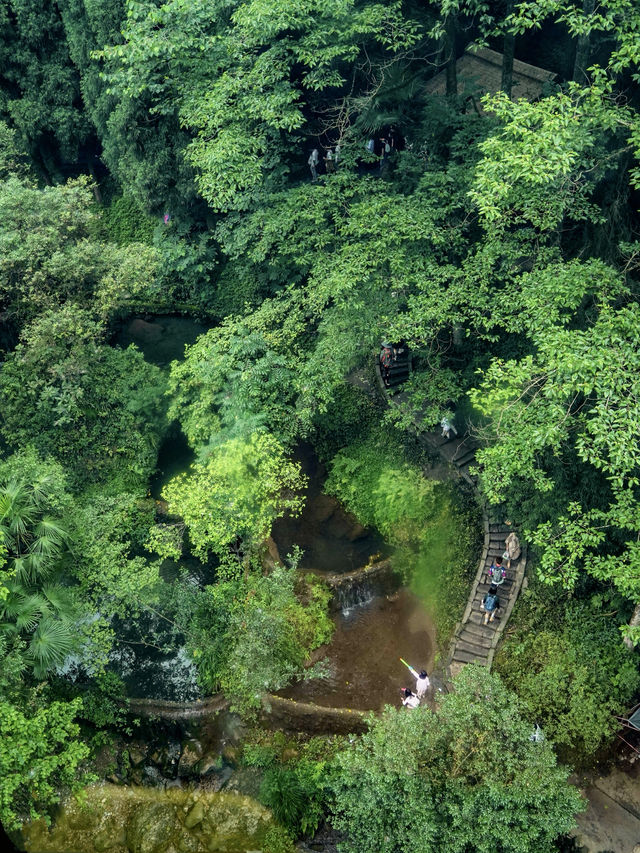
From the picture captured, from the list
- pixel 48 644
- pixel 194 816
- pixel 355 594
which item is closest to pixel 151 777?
pixel 194 816

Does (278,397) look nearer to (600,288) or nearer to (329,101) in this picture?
(600,288)

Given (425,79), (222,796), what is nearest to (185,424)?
(222,796)

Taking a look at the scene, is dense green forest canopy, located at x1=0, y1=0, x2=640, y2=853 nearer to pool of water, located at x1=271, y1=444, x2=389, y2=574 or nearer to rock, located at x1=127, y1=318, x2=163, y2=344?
pool of water, located at x1=271, y1=444, x2=389, y2=574

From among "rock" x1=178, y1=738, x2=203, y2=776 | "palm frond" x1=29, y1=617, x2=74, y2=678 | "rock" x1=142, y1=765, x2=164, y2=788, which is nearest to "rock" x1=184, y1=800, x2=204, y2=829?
"rock" x1=178, y1=738, x2=203, y2=776

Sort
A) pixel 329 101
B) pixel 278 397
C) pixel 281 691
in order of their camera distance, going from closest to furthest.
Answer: pixel 281 691 < pixel 278 397 < pixel 329 101

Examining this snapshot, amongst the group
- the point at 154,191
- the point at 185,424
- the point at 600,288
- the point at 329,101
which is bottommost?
the point at 185,424

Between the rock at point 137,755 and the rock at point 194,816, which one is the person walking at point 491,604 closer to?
the rock at point 194,816

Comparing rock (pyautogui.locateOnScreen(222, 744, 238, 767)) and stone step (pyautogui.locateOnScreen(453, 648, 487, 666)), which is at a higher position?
stone step (pyautogui.locateOnScreen(453, 648, 487, 666))
